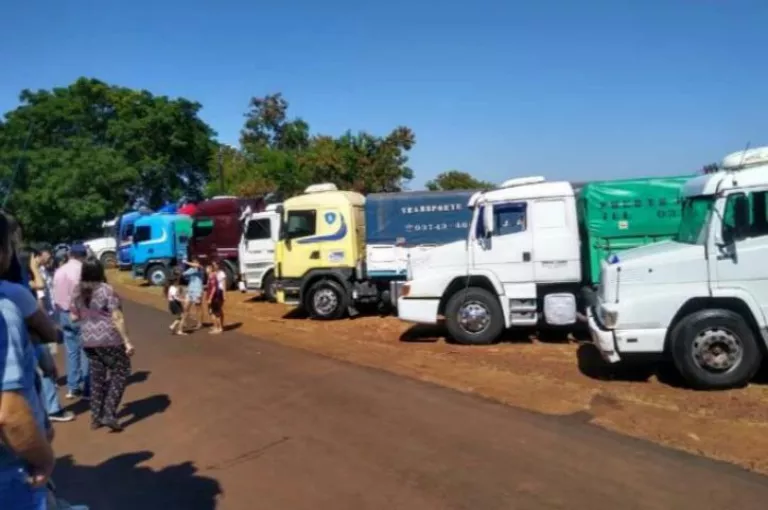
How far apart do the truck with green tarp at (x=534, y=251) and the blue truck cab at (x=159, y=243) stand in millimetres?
16752

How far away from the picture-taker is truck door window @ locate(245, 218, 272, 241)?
801 inches

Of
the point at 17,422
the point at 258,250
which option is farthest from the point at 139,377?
the point at 258,250

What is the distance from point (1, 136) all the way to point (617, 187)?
38907 millimetres

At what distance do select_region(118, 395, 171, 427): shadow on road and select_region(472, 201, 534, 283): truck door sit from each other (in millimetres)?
5617

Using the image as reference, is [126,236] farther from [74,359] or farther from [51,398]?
[51,398]

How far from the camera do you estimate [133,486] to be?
219 inches

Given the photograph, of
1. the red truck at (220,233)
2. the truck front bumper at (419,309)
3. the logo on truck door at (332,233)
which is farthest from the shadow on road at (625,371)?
the red truck at (220,233)

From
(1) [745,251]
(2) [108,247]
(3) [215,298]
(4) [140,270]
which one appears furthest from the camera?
(2) [108,247]

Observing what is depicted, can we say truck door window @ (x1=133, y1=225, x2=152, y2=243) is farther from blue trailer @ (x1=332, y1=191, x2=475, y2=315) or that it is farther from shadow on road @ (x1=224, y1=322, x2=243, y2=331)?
blue trailer @ (x1=332, y1=191, x2=475, y2=315)

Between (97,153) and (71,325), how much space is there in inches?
1409

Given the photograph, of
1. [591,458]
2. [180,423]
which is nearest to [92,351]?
[180,423]

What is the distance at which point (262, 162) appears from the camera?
4028 cm

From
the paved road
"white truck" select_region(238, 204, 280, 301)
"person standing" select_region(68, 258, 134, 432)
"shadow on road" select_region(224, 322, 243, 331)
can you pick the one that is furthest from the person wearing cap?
"white truck" select_region(238, 204, 280, 301)

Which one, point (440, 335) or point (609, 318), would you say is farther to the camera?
point (440, 335)
